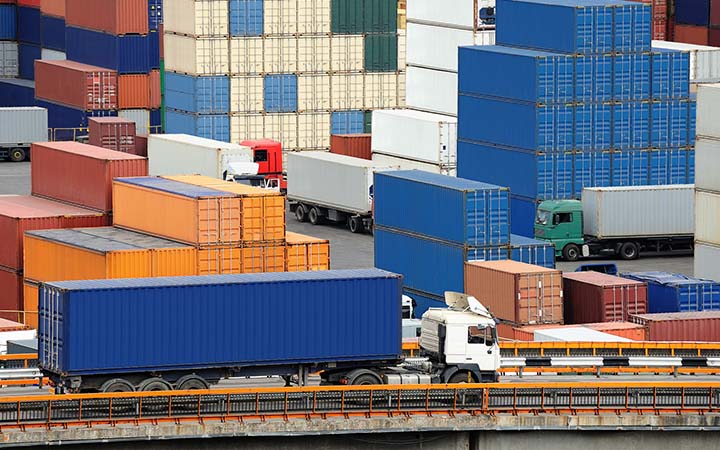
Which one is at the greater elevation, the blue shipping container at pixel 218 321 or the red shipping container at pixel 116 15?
the red shipping container at pixel 116 15

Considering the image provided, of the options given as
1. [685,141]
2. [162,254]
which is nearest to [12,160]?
[685,141]

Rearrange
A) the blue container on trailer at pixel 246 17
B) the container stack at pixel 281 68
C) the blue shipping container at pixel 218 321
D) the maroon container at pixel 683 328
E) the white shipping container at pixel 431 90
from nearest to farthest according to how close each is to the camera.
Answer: the blue shipping container at pixel 218 321
the maroon container at pixel 683 328
the white shipping container at pixel 431 90
the blue container on trailer at pixel 246 17
the container stack at pixel 281 68

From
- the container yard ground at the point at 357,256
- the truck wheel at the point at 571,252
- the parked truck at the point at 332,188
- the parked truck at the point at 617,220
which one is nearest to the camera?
the container yard ground at the point at 357,256

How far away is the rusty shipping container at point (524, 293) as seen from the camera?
6881 centimetres

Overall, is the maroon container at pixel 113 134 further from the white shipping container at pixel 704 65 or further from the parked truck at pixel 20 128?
the white shipping container at pixel 704 65

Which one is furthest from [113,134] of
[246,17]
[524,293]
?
[524,293]

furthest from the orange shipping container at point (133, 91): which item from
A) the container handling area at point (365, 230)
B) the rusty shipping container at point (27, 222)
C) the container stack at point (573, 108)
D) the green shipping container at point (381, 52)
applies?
the rusty shipping container at point (27, 222)

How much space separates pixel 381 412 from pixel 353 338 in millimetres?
3394

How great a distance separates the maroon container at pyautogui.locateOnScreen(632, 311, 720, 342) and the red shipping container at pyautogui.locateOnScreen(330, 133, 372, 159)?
4576 centimetres

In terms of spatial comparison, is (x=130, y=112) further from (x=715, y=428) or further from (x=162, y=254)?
(x=715, y=428)

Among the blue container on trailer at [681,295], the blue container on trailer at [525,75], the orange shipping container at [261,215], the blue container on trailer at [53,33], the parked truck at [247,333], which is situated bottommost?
→ the blue container on trailer at [681,295]

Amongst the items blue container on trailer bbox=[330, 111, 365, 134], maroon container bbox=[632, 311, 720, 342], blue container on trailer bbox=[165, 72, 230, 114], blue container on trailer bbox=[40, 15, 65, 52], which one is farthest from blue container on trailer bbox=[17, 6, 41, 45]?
maroon container bbox=[632, 311, 720, 342]

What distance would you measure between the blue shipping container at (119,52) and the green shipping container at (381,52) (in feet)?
56.7

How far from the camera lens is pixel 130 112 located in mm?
129750
